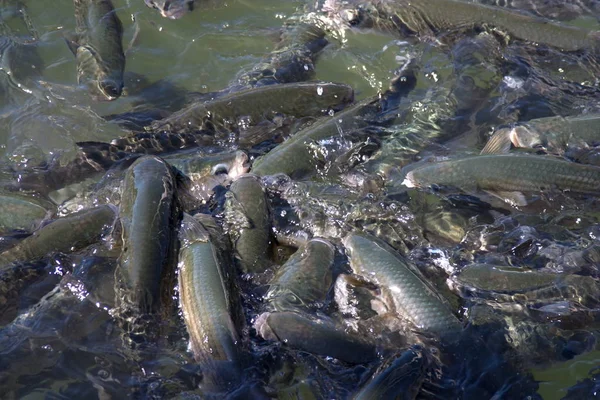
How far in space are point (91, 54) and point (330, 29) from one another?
257cm

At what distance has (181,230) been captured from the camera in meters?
4.81

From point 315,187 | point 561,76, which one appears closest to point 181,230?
point 315,187

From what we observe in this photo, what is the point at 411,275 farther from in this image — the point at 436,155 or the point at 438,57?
the point at 438,57

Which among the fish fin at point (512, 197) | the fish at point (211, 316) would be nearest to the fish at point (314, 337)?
the fish at point (211, 316)

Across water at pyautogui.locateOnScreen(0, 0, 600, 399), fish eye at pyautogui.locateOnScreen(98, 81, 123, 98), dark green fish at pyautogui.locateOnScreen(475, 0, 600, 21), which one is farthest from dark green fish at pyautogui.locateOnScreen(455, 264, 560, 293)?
dark green fish at pyautogui.locateOnScreen(475, 0, 600, 21)

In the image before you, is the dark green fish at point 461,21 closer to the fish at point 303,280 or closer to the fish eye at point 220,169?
the fish eye at point 220,169

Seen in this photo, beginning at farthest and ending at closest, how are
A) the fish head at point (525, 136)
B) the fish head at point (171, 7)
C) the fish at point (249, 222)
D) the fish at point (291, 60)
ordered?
1. the fish head at point (171, 7)
2. the fish at point (291, 60)
3. the fish head at point (525, 136)
4. the fish at point (249, 222)

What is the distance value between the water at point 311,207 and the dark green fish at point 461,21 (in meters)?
0.15

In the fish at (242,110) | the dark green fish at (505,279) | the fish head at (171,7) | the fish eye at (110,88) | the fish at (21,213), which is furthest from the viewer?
the fish head at (171,7)

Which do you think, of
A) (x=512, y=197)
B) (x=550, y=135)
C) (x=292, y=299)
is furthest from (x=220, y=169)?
(x=550, y=135)

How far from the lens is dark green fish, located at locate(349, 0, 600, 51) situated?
6.91m

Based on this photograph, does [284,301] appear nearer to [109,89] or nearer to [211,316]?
[211,316]

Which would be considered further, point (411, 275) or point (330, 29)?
point (330, 29)

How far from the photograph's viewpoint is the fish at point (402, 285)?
434 centimetres
